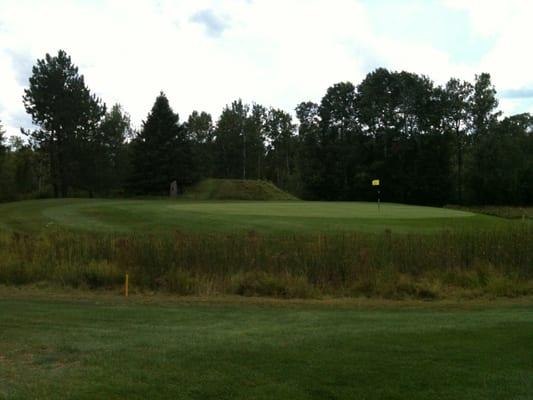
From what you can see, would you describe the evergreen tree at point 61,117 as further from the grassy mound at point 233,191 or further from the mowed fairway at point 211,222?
the mowed fairway at point 211,222

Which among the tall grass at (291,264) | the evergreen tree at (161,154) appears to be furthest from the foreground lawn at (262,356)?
the evergreen tree at (161,154)

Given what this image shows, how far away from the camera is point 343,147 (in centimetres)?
7388

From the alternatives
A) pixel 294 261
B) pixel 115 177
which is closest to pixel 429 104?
pixel 115 177

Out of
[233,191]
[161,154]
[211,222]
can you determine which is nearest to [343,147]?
[233,191]

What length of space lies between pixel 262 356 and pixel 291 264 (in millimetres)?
8683

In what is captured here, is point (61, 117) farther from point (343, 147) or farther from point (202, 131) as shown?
point (202, 131)

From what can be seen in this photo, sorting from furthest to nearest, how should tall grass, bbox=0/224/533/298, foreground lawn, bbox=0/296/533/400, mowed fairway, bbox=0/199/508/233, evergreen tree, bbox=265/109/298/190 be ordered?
evergreen tree, bbox=265/109/298/190, mowed fairway, bbox=0/199/508/233, tall grass, bbox=0/224/533/298, foreground lawn, bbox=0/296/533/400

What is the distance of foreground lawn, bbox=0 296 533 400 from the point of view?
15.3 ft

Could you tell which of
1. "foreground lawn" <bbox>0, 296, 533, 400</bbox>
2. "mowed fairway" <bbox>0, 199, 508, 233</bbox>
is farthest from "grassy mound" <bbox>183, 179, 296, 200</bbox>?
"foreground lawn" <bbox>0, 296, 533, 400</bbox>

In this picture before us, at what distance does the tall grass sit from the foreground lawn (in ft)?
13.1

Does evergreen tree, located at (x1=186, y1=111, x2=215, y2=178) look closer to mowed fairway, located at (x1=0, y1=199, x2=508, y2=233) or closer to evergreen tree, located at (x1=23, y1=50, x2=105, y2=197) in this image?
evergreen tree, located at (x1=23, y1=50, x2=105, y2=197)

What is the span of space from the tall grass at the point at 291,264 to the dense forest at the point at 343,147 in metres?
48.3

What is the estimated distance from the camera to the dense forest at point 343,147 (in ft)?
208

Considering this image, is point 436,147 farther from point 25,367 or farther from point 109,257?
point 25,367
